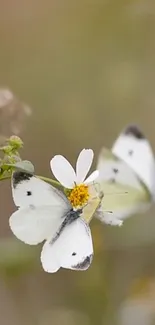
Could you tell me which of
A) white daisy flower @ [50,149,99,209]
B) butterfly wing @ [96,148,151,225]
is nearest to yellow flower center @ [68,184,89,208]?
white daisy flower @ [50,149,99,209]

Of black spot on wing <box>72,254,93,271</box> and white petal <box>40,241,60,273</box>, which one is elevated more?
white petal <box>40,241,60,273</box>

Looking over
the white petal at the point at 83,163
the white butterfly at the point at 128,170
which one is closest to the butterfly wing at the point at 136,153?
the white butterfly at the point at 128,170

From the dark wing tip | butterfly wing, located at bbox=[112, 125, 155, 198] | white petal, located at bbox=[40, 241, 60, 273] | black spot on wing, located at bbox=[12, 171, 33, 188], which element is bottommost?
white petal, located at bbox=[40, 241, 60, 273]

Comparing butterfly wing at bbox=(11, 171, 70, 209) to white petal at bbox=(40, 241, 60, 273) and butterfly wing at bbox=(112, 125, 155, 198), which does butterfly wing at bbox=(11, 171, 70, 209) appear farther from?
butterfly wing at bbox=(112, 125, 155, 198)

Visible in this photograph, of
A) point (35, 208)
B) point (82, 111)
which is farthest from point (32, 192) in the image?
point (82, 111)

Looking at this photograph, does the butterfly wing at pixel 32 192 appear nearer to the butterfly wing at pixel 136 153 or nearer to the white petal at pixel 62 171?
the white petal at pixel 62 171

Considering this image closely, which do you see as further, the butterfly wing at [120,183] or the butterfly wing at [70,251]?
the butterfly wing at [120,183]

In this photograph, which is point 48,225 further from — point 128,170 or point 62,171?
point 128,170
